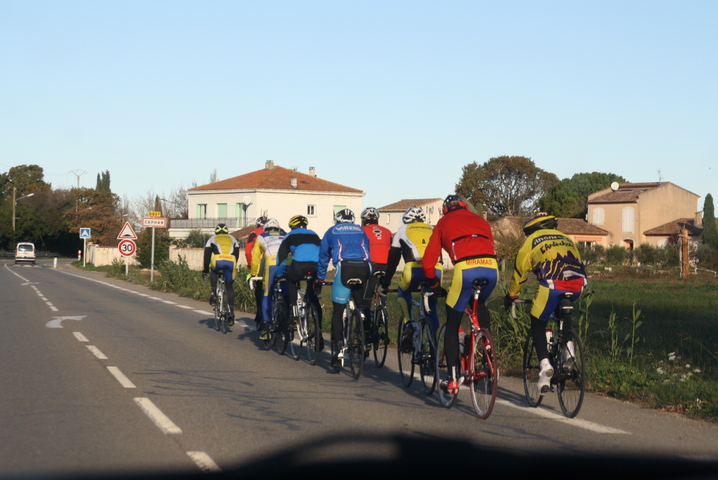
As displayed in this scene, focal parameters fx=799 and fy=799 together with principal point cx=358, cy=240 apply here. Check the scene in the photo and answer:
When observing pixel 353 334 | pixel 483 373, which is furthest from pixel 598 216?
pixel 483 373

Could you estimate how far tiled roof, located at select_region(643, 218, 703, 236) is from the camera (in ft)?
232

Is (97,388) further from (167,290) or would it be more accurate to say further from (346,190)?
(346,190)

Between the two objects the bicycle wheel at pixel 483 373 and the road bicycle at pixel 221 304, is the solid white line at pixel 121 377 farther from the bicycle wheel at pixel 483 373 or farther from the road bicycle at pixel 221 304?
the road bicycle at pixel 221 304

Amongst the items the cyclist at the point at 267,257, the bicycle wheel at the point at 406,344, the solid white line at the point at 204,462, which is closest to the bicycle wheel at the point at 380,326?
the bicycle wheel at the point at 406,344

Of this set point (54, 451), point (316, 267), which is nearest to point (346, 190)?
point (316, 267)

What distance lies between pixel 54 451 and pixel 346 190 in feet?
239

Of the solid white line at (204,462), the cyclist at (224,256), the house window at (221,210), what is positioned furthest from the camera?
the house window at (221,210)

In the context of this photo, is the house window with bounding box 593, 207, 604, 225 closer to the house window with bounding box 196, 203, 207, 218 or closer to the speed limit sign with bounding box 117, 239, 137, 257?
the house window with bounding box 196, 203, 207, 218

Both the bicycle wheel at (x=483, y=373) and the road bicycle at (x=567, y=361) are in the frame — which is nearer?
the bicycle wheel at (x=483, y=373)

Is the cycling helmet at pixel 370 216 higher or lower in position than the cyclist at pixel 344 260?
higher

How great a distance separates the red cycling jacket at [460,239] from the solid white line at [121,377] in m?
3.52

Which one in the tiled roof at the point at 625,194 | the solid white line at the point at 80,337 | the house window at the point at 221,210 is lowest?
the solid white line at the point at 80,337

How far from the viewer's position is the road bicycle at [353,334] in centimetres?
896

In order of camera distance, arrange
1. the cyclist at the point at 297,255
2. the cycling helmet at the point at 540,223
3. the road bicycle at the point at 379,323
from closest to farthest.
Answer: the cycling helmet at the point at 540,223
the road bicycle at the point at 379,323
the cyclist at the point at 297,255
